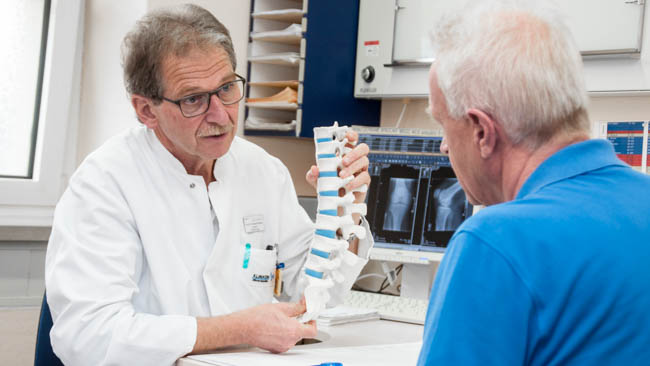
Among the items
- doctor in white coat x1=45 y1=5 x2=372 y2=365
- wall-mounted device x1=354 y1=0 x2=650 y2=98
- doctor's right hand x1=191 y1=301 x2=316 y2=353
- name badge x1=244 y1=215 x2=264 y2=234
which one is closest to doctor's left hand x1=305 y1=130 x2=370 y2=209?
doctor in white coat x1=45 y1=5 x2=372 y2=365

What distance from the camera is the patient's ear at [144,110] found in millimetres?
1560

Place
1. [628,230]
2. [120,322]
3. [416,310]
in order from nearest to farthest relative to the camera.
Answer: [628,230]
[120,322]
[416,310]

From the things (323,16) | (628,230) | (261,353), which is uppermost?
(323,16)

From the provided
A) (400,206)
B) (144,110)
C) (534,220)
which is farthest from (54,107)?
(534,220)

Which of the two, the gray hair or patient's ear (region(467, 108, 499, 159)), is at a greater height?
the gray hair

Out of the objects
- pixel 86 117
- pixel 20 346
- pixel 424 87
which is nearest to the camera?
pixel 20 346

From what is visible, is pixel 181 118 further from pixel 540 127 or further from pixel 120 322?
pixel 540 127

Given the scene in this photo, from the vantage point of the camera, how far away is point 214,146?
155 cm

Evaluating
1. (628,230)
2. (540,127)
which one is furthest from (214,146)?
(628,230)

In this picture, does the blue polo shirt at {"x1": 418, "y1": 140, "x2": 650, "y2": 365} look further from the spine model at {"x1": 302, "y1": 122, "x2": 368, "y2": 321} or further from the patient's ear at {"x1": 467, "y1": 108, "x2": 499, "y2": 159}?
the spine model at {"x1": 302, "y1": 122, "x2": 368, "y2": 321}

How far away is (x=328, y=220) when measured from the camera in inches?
58.3

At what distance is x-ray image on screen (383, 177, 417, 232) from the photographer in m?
2.22

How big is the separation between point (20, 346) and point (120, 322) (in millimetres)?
1131

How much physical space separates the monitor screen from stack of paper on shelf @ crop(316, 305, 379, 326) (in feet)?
1.15
